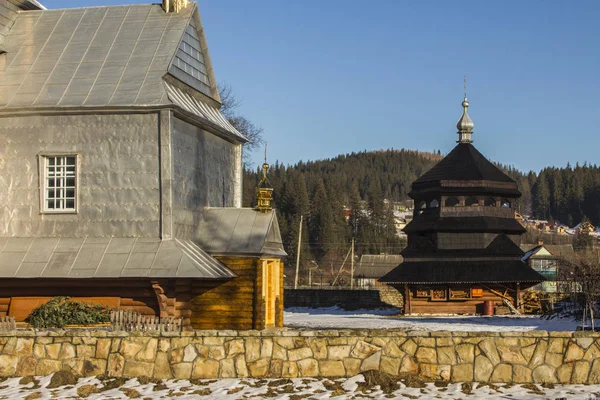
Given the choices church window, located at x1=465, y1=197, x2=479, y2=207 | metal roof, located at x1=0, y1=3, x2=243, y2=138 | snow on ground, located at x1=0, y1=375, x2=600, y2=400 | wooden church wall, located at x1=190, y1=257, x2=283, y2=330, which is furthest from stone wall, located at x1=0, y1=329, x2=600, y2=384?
church window, located at x1=465, y1=197, x2=479, y2=207

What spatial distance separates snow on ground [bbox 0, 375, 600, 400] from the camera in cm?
1246

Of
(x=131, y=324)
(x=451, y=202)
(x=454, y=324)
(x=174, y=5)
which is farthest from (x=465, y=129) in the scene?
(x=131, y=324)

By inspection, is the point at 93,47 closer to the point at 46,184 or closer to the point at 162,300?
the point at 46,184

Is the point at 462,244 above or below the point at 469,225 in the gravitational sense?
below

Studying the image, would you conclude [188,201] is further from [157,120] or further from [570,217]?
[570,217]

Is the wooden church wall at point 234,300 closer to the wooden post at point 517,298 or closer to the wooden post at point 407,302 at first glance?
the wooden post at point 407,302

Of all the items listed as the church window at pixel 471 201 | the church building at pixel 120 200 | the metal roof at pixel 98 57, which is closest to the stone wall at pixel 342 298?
the church window at pixel 471 201

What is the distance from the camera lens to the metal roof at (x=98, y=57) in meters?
21.3

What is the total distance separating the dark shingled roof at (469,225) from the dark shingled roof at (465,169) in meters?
2.05

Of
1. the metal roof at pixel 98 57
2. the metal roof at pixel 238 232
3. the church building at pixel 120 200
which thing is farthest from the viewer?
the metal roof at pixel 238 232

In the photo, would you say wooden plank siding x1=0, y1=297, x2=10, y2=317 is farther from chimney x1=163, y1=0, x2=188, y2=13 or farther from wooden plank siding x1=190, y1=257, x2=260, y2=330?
chimney x1=163, y1=0, x2=188, y2=13

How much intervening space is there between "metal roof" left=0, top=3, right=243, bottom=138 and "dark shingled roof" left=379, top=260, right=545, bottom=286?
17150 mm

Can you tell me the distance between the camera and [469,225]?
134 feet

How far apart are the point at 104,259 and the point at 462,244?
79.5ft
